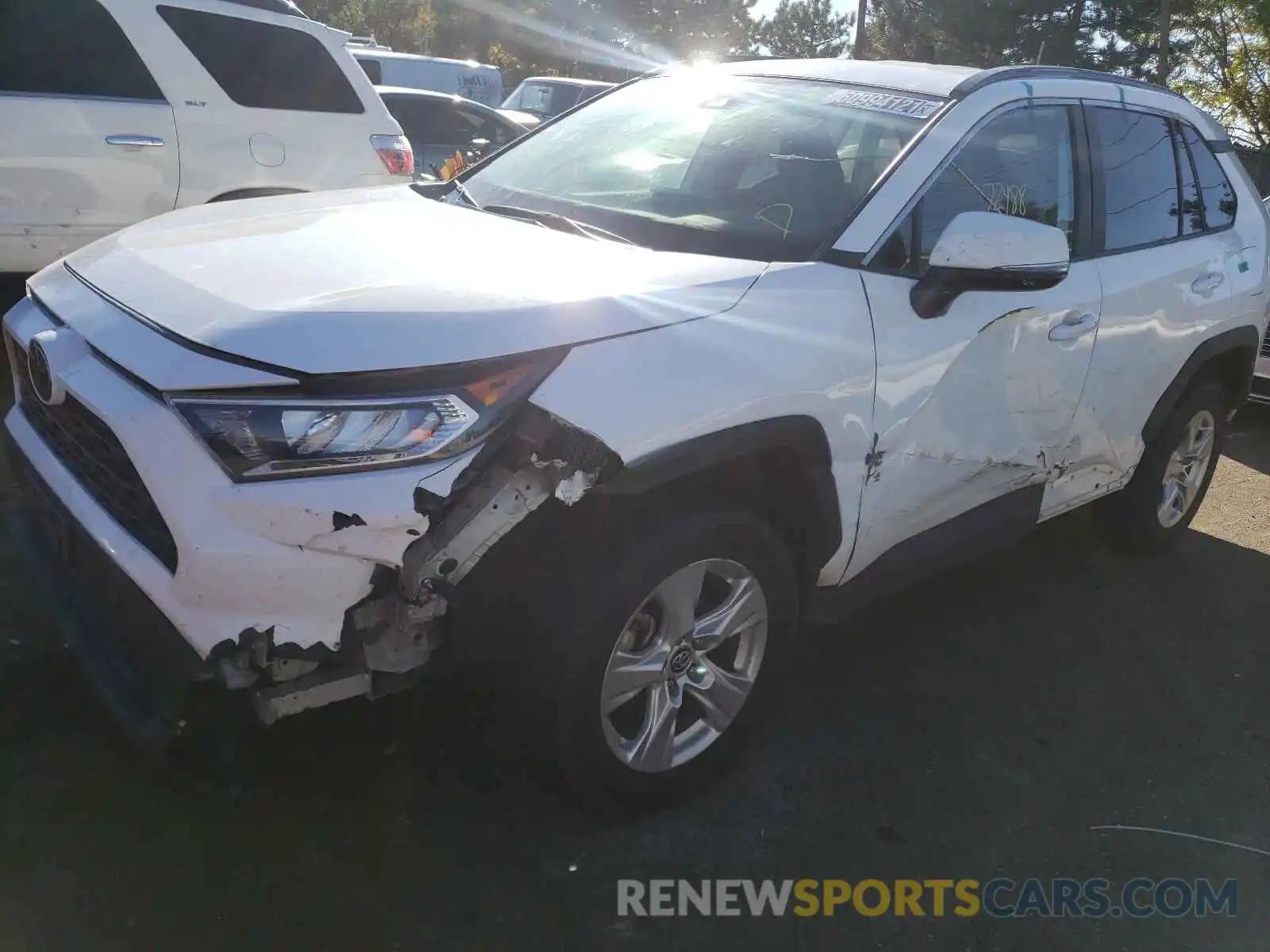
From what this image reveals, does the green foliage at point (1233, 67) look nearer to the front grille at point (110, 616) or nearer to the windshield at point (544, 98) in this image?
the windshield at point (544, 98)

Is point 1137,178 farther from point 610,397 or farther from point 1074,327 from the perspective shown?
point 610,397

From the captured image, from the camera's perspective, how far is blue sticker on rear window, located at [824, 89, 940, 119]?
10.3 ft

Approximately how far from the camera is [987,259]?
8.98ft

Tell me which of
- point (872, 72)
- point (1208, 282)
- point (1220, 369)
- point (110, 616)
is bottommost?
point (110, 616)

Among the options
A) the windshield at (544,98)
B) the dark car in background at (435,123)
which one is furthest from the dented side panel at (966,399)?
the windshield at (544,98)

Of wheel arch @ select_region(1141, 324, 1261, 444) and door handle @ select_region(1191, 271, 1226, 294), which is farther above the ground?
door handle @ select_region(1191, 271, 1226, 294)

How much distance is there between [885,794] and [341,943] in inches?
58.6

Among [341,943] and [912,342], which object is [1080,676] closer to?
[912,342]

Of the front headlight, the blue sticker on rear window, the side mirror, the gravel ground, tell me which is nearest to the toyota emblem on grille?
the front headlight

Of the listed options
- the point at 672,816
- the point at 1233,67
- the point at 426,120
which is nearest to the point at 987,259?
the point at 672,816

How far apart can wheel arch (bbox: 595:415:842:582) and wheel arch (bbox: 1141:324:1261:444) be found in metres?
1.97

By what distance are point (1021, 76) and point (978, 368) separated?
104 centimetres

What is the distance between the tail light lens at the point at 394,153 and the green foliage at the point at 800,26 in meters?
52.2

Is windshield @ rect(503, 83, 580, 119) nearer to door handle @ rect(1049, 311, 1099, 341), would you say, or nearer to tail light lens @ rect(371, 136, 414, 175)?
tail light lens @ rect(371, 136, 414, 175)
